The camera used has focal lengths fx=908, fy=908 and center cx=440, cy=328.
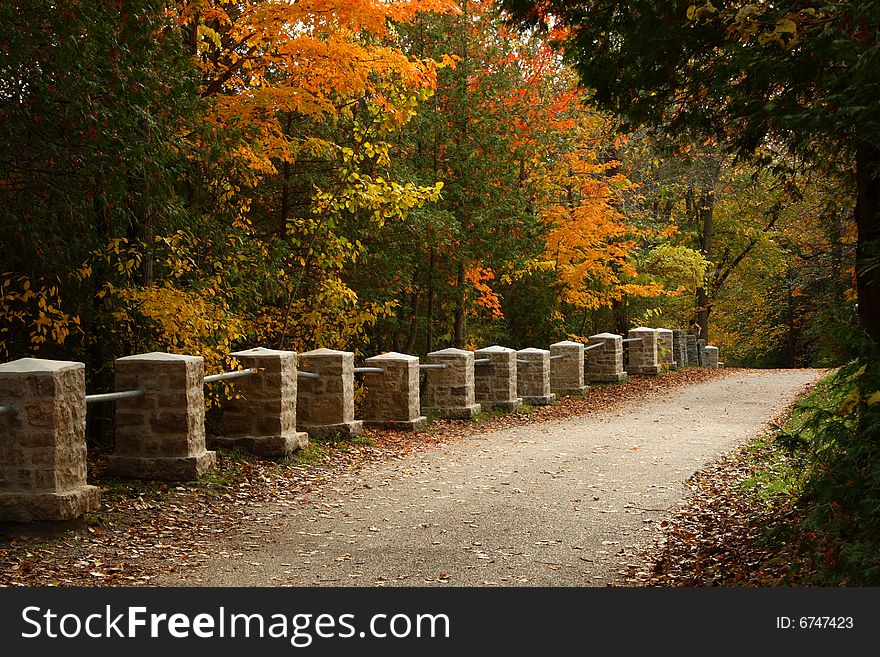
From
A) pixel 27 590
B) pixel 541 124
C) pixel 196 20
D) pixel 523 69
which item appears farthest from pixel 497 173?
pixel 27 590

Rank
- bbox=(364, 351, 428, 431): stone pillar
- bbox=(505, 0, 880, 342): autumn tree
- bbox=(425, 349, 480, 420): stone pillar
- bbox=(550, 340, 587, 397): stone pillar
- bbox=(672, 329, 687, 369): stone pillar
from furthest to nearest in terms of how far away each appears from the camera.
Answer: bbox=(672, 329, 687, 369): stone pillar
bbox=(550, 340, 587, 397): stone pillar
bbox=(425, 349, 480, 420): stone pillar
bbox=(364, 351, 428, 431): stone pillar
bbox=(505, 0, 880, 342): autumn tree

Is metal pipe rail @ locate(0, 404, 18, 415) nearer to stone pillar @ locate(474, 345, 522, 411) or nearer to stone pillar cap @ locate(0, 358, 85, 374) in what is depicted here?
stone pillar cap @ locate(0, 358, 85, 374)

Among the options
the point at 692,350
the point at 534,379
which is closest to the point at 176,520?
the point at 534,379

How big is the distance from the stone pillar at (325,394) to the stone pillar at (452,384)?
313 cm

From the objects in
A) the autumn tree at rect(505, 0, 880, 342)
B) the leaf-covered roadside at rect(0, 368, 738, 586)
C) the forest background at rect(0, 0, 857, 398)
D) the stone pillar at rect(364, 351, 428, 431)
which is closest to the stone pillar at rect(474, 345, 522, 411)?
the forest background at rect(0, 0, 857, 398)

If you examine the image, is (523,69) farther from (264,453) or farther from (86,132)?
(86,132)

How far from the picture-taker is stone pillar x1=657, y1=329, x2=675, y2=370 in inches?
971

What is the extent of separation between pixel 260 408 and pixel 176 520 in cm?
265

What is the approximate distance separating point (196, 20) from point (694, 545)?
776 centimetres

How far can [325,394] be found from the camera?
11.5m

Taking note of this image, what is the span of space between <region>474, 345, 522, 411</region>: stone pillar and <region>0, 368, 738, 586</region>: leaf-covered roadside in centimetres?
391

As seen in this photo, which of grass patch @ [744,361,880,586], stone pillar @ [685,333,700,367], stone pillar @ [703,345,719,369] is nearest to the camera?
grass patch @ [744,361,880,586]

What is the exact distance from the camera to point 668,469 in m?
9.95

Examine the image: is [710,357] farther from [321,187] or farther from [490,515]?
[490,515]
